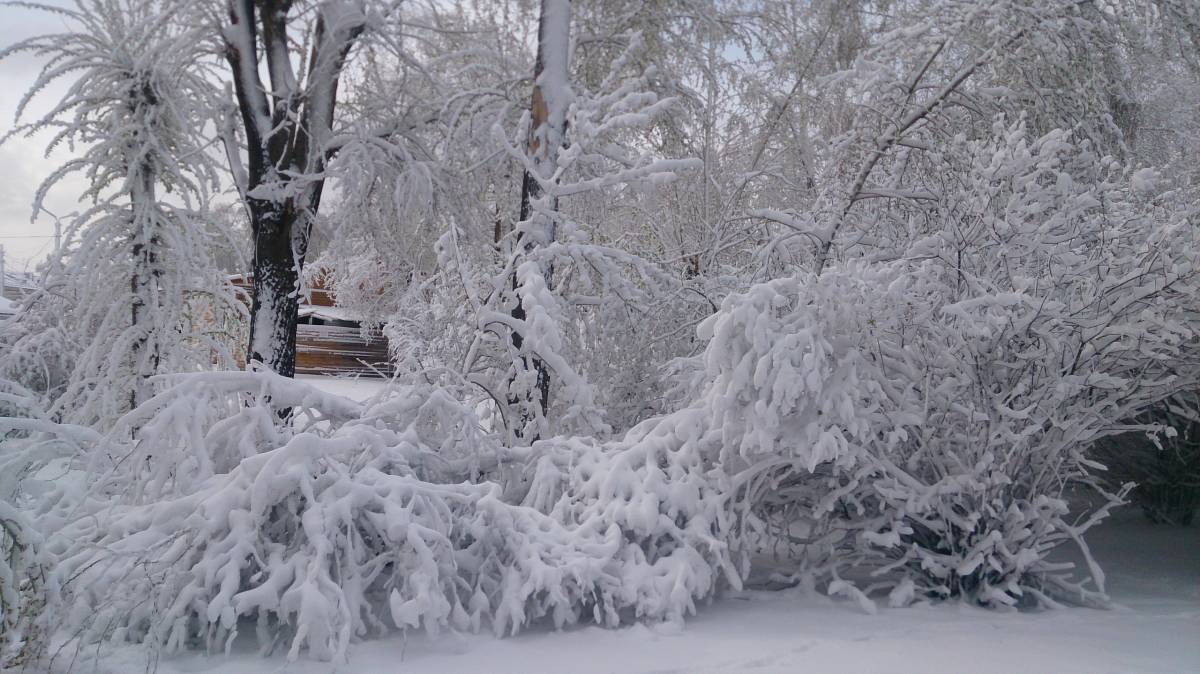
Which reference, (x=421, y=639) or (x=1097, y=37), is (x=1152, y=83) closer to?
(x=1097, y=37)

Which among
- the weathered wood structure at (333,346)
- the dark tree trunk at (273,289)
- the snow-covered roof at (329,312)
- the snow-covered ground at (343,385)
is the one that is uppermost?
the dark tree trunk at (273,289)

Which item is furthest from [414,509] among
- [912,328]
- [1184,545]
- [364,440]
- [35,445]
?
[1184,545]

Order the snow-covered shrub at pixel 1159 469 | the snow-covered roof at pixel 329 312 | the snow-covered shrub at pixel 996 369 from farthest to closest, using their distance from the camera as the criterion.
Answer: the snow-covered roof at pixel 329 312 → the snow-covered shrub at pixel 1159 469 → the snow-covered shrub at pixel 996 369

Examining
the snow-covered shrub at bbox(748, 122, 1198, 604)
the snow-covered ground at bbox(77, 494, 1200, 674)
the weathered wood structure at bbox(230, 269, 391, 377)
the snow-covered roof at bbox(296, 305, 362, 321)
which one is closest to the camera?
the snow-covered ground at bbox(77, 494, 1200, 674)

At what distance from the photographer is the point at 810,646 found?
377 cm

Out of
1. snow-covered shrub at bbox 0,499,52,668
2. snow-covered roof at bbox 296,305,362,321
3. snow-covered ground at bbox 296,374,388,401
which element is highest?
snow-covered roof at bbox 296,305,362,321

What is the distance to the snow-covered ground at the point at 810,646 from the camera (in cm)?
346

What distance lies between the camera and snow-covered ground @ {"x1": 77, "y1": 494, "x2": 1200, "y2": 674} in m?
3.46

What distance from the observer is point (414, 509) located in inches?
159

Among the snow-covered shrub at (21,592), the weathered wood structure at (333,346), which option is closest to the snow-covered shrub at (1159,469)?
the snow-covered shrub at (21,592)

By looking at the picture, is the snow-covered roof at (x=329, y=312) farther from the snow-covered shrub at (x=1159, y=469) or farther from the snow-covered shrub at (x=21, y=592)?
the snow-covered shrub at (x=21, y=592)

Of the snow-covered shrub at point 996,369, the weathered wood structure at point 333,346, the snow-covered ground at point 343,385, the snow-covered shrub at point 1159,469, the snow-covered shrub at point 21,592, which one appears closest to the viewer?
the snow-covered shrub at point 21,592

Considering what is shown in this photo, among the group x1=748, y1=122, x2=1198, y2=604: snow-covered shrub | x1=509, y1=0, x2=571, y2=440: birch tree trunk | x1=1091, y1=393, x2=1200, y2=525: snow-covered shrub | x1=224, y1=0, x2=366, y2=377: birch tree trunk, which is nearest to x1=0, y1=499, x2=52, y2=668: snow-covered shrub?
x1=748, y1=122, x2=1198, y2=604: snow-covered shrub

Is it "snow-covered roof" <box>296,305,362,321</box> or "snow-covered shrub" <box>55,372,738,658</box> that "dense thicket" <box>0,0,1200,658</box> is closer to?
"snow-covered shrub" <box>55,372,738,658</box>
